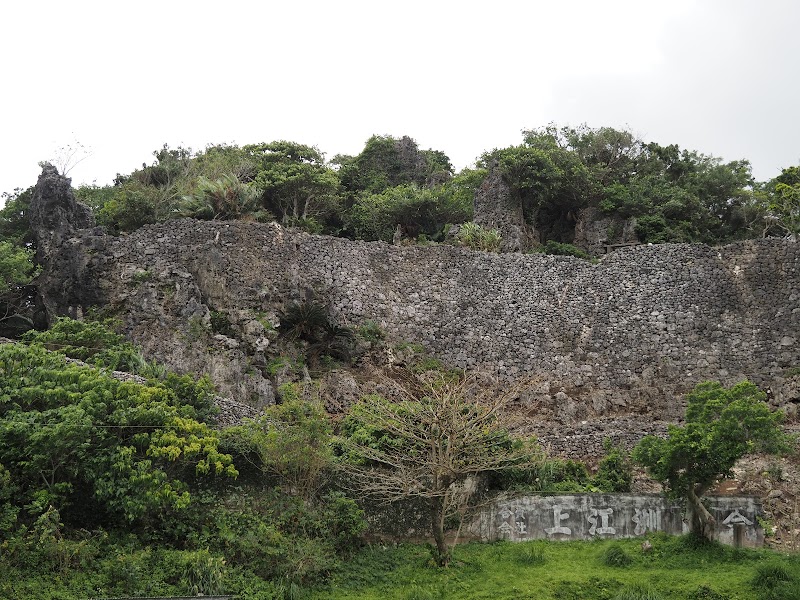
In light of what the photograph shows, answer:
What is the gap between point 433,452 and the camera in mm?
13062

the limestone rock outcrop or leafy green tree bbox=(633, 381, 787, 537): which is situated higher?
the limestone rock outcrop

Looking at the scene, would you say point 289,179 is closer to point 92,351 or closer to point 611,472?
point 92,351

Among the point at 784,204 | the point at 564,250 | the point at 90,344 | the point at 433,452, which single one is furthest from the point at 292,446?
the point at 784,204

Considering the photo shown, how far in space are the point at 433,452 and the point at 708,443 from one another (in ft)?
14.3

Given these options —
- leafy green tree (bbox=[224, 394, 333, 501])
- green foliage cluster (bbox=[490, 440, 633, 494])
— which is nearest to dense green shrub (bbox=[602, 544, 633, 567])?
green foliage cluster (bbox=[490, 440, 633, 494])

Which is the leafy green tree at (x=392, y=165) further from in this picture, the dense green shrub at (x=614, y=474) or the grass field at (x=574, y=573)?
the grass field at (x=574, y=573)

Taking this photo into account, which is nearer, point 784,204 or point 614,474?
point 614,474

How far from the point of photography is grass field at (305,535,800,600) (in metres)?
11.5

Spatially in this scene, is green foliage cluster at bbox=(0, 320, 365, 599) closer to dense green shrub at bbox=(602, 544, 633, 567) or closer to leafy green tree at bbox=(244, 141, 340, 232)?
dense green shrub at bbox=(602, 544, 633, 567)

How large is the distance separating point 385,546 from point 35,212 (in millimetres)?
15400

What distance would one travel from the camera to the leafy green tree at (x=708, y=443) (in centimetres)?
1253

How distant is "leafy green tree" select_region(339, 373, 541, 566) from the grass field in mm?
681

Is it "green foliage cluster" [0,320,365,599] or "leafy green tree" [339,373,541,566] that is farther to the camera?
"leafy green tree" [339,373,541,566]

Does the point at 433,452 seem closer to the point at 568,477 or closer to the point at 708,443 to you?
the point at 708,443
